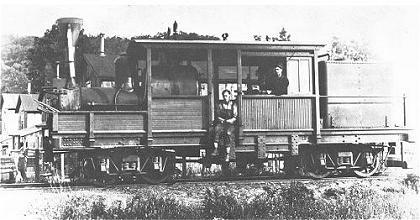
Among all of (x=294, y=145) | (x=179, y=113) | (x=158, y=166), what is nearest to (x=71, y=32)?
(x=179, y=113)

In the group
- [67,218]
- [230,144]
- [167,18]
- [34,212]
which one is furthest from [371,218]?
[167,18]

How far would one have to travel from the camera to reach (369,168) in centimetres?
1333

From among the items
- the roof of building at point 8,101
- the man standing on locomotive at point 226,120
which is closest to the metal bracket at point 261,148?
the man standing on locomotive at point 226,120

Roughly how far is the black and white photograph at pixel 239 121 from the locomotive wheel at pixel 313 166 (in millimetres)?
28

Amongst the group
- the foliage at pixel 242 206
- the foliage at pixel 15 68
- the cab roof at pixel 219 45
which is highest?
the foliage at pixel 15 68

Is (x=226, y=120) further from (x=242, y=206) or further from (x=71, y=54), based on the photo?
(x=71, y=54)

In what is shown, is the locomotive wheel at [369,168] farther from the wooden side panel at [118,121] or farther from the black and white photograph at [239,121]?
the wooden side panel at [118,121]

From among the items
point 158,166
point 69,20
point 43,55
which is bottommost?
point 158,166

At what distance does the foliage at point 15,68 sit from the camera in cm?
4122

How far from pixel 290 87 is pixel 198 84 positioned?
2428mm

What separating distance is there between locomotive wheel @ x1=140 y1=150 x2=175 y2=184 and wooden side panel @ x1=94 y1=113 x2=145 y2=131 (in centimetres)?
80

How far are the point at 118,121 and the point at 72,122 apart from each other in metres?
1.06

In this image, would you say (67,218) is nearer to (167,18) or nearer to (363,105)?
(167,18)

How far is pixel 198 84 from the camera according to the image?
12930 mm
